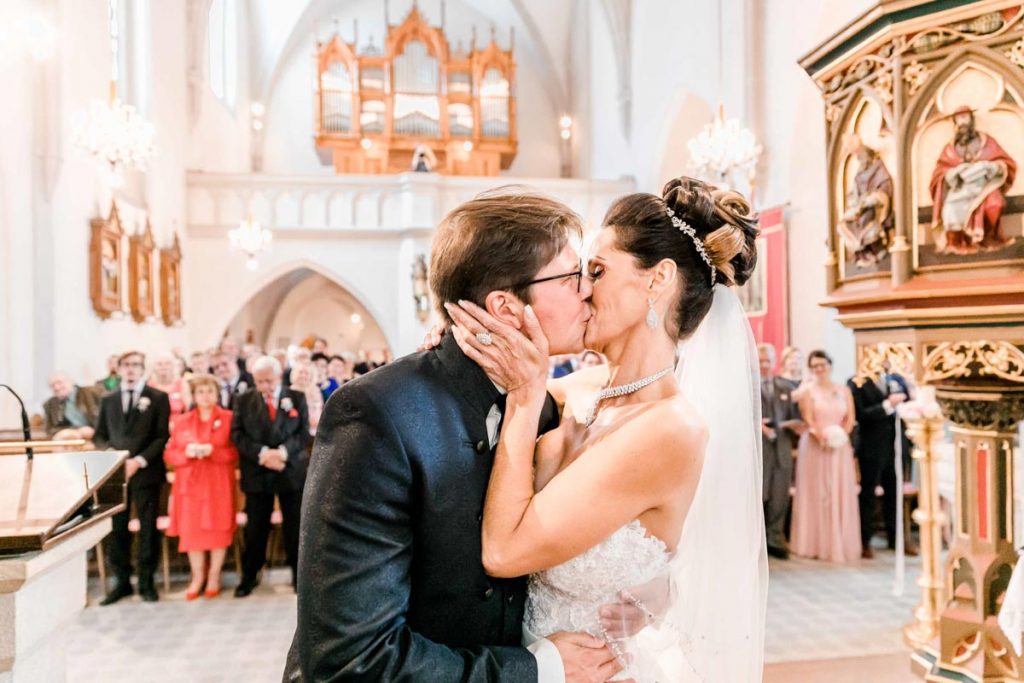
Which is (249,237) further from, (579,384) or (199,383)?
(579,384)

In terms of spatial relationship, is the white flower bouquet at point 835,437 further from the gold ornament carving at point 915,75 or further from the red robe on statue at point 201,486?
the red robe on statue at point 201,486

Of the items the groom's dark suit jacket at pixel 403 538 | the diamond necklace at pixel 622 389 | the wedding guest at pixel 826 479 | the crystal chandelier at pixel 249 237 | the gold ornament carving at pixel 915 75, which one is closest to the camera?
the groom's dark suit jacket at pixel 403 538

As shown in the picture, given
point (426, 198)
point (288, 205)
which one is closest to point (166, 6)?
point (288, 205)

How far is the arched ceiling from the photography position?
18078 millimetres

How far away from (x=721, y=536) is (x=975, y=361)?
1.60 m

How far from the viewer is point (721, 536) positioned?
202cm

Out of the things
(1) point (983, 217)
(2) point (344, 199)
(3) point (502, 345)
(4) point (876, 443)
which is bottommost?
(4) point (876, 443)

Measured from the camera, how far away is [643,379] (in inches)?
70.6

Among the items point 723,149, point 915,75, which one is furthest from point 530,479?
point 723,149

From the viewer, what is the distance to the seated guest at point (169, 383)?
17.5 feet

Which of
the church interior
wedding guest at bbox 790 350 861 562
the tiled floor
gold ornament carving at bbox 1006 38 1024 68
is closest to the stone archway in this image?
the church interior

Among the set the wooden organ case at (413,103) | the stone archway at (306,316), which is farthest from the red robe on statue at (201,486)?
the wooden organ case at (413,103)

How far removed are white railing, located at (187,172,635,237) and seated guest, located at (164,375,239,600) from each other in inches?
343

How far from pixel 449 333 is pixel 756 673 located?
129 centimetres
